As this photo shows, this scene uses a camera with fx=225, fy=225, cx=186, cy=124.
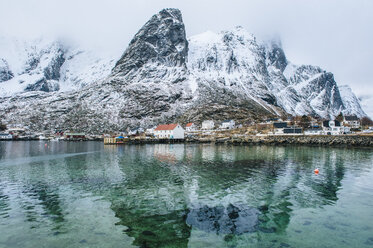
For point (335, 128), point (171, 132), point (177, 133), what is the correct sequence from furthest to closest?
point (177, 133) < point (171, 132) < point (335, 128)

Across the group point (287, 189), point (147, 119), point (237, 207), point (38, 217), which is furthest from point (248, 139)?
point (147, 119)

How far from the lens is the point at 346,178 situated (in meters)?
27.1

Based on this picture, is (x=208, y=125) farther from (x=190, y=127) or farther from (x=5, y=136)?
(x=5, y=136)

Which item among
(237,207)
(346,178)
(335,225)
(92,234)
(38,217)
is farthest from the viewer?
(346,178)

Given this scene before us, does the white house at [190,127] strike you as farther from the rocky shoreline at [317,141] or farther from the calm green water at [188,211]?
the calm green water at [188,211]

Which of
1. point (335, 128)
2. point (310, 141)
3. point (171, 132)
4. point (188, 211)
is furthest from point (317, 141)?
point (188, 211)

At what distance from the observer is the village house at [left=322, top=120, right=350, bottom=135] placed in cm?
10212

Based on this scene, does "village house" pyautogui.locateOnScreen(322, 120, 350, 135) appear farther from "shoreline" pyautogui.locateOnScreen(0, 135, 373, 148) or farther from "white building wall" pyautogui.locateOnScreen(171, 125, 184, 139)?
"white building wall" pyautogui.locateOnScreen(171, 125, 184, 139)

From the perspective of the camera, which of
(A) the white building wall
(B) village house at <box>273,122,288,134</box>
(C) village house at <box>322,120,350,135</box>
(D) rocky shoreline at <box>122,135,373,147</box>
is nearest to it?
(D) rocky shoreline at <box>122,135,373,147</box>

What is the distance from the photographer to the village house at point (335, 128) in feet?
335

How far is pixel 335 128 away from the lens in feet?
353

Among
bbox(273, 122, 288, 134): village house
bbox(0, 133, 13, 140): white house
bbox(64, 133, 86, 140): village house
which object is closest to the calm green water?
bbox(273, 122, 288, 134): village house

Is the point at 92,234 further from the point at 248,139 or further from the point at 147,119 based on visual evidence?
the point at 147,119

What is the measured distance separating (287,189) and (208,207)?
957 centimetres
